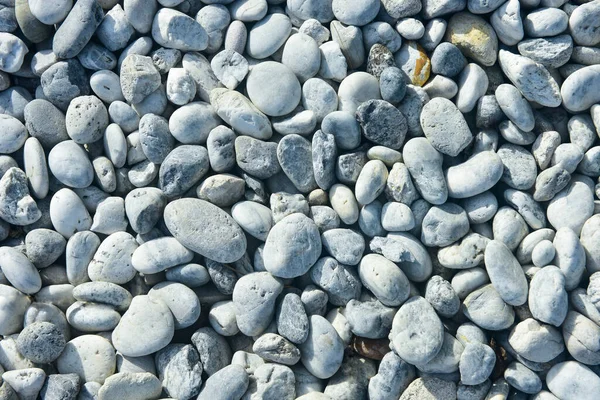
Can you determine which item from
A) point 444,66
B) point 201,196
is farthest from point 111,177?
point 444,66

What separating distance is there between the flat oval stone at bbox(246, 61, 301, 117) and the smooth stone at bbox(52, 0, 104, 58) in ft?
2.06

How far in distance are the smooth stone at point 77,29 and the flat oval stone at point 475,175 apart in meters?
1.42

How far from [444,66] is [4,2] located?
1.70m

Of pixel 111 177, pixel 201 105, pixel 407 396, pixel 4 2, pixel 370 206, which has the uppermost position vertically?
pixel 4 2

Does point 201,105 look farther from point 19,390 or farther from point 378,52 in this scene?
point 19,390

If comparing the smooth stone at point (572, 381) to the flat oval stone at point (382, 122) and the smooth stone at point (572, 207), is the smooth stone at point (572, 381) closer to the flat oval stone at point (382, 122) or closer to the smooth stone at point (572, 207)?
the smooth stone at point (572, 207)

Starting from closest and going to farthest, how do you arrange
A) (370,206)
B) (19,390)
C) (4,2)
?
(19,390)
(370,206)
(4,2)

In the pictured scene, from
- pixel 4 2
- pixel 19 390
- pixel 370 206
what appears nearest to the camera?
pixel 19 390

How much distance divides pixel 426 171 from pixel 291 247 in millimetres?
544

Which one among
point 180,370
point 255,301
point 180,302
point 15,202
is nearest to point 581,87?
point 255,301

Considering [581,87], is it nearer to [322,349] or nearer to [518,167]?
[518,167]

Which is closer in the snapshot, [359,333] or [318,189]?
[359,333]

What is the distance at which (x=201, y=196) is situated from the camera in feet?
7.14

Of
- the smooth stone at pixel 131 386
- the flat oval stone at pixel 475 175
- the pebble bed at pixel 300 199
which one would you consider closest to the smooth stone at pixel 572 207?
the pebble bed at pixel 300 199
